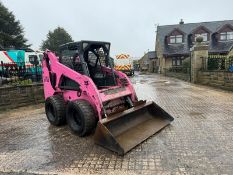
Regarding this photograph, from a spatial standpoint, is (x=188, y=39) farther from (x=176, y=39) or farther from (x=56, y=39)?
(x=56, y=39)

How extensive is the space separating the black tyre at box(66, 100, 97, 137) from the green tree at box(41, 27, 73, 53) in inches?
1878

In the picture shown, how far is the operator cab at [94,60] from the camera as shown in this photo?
20.0 ft

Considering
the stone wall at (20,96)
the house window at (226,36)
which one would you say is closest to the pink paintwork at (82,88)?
the stone wall at (20,96)

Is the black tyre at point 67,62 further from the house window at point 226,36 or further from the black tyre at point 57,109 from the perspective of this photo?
the house window at point 226,36

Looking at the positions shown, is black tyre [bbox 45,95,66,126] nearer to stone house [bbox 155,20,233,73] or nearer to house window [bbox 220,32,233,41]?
stone house [bbox 155,20,233,73]

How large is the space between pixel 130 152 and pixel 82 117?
1.38 m

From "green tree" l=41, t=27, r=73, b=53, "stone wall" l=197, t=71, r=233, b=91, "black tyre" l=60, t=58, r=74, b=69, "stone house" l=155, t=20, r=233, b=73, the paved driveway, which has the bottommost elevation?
the paved driveway

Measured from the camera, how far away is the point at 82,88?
17.5ft

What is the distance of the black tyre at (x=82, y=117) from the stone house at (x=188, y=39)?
2847 cm

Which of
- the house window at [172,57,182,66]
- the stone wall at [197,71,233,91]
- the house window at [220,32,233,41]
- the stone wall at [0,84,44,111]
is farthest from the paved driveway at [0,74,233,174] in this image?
the house window at [220,32,233,41]

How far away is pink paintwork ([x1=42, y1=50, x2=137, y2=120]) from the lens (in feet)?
16.6

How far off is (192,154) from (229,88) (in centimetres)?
906

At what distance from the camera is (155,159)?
4.01 metres

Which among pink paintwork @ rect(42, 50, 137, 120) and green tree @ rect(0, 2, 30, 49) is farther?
green tree @ rect(0, 2, 30, 49)
